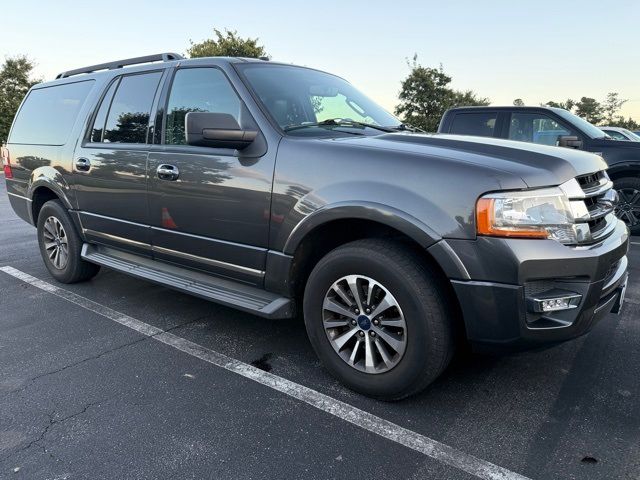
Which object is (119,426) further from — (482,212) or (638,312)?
(638,312)

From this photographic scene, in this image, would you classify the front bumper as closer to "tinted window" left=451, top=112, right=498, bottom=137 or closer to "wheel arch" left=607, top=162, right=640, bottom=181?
"wheel arch" left=607, top=162, right=640, bottom=181

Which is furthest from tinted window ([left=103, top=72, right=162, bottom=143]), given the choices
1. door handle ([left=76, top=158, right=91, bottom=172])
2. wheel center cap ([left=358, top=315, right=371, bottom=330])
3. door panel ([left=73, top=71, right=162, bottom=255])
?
wheel center cap ([left=358, top=315, right=371, bottom=330])

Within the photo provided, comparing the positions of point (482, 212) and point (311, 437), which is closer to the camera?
point (482, 212)

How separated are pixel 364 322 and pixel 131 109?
2.58m

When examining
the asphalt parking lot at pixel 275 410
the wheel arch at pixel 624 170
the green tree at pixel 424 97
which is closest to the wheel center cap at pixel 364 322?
the asphalt parking lot at pixel 275 410

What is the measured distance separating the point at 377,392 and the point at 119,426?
133 centimetres

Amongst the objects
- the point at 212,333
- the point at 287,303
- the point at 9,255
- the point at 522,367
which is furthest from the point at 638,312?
the point at 9,255

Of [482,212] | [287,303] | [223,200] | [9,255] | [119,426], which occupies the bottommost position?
[9,255]

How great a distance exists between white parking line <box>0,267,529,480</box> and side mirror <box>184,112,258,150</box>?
4.52 feet

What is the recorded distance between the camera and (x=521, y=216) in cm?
213

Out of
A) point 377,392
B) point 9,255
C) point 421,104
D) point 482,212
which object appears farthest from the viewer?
point 421,104

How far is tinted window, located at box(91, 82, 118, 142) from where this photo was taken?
4.01 metres

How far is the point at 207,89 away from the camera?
3297mm

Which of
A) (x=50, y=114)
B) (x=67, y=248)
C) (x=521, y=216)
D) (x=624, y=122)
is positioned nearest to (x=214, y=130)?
(x=521, y=216)
